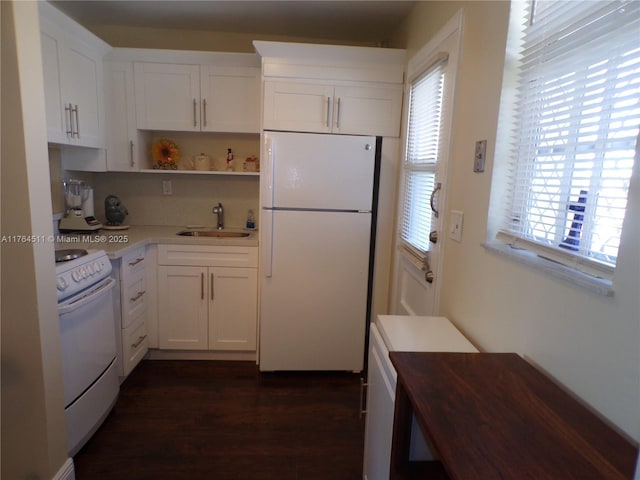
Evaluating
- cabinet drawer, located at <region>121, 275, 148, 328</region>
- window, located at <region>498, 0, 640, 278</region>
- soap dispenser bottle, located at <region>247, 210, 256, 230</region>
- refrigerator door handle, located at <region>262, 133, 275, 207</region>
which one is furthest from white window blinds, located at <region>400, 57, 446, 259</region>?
cabinet drawer, located at <region>121, 275, 148, 328</region>

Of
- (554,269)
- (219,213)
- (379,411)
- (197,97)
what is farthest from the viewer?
(219,213)

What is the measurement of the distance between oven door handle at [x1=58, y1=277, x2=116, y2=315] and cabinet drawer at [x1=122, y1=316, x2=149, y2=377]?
0.47 meters

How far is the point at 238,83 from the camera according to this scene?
104 inches

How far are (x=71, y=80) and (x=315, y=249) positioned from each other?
181 centimetres

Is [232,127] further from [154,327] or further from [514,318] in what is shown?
[514,318]

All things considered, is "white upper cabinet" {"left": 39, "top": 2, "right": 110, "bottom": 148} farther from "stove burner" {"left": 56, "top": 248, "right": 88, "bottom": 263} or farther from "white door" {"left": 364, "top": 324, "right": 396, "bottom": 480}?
"white door" {"left": 364, "top": 324, "right": 396, "bottom": 480}

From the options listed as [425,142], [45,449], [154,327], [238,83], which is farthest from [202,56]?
[45,449]

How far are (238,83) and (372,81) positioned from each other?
3.19 ft

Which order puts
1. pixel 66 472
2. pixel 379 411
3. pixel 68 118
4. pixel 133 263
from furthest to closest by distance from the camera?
1. pixel 133 263
2. pixel 68 118
3. pixel 66 472
4. pixel 379 411

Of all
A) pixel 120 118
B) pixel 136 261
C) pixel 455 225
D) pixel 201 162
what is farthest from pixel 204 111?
pixel 455 225

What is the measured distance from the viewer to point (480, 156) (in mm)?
1343

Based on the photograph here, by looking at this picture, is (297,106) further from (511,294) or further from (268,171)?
(511,294)

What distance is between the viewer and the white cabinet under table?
2.56 meters

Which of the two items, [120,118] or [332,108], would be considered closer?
[332,108]
